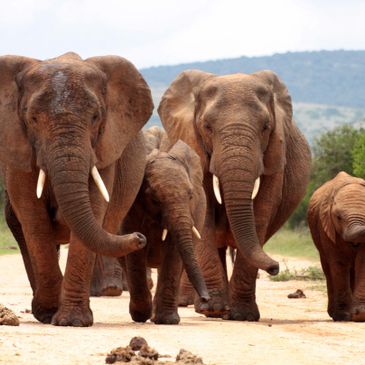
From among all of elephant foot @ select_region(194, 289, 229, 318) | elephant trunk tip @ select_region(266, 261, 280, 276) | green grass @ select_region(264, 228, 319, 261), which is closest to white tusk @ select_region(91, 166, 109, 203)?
elephant trunk tip @ select_region(266, 261, 280, 276)

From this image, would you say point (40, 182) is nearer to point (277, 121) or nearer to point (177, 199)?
point (177, 199)

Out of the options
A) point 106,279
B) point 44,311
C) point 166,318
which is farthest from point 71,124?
point 106,279

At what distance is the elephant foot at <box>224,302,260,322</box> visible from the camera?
1266cm

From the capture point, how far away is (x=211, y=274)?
12750 millimetres

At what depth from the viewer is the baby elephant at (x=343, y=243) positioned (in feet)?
42.0

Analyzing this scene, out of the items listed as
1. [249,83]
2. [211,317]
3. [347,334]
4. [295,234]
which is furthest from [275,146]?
[295,234]

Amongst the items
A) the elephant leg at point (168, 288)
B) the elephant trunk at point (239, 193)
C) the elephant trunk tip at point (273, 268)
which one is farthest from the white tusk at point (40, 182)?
the elephant trunk at point (239, 193)

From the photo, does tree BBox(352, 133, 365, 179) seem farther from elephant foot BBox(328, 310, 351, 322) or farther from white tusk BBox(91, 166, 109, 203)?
white tusk BBox(91, 166, 109, 203)

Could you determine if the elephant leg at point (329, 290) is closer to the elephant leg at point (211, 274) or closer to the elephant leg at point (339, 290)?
the elephant leg at point (339, 290)

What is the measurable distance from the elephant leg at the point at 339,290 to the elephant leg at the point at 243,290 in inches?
34.6

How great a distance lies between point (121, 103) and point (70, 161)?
55.0 inches

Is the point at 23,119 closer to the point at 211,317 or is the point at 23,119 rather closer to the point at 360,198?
the point at 211,317

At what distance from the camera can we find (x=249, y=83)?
1295cm

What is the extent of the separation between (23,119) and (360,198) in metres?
4.01
